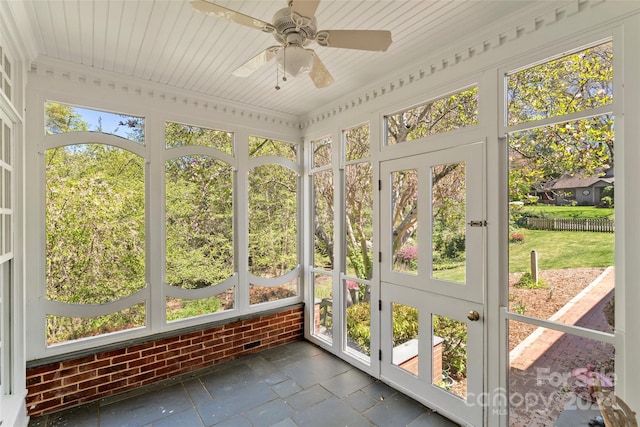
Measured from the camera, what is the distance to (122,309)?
283 cm

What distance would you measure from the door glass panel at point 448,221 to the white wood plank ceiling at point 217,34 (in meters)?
0.97

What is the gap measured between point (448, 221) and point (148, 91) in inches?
118

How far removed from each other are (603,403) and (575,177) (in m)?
1.20

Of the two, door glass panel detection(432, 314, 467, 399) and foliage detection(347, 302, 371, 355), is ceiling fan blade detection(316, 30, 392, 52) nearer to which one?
door glass panel detection(432, 314, 467, 399)

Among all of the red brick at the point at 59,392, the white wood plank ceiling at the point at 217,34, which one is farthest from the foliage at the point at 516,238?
the red brick at the point at 59,392

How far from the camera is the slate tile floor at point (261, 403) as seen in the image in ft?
7.80

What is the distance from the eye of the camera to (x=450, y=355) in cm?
247

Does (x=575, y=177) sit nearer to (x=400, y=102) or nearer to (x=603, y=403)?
(x=603, y=403)

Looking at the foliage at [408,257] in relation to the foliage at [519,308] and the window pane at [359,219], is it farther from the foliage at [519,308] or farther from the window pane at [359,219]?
the foliage at [519,308]

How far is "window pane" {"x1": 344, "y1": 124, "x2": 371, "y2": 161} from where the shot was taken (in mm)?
3211

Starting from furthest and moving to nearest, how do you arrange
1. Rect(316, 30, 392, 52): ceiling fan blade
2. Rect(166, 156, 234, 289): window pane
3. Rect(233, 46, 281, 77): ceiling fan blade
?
1. Rect(166, 156, 234, 289): window pane
2. Rect(233, 46, 281, 77): ceiling fan blade
3. Rect(316, 30, 392, 52): ceiling fan blade

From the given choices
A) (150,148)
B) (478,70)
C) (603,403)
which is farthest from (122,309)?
(478,70)

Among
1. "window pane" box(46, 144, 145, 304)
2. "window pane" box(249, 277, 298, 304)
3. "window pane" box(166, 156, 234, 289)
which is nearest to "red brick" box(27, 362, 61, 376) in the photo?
"window pane" box(46, 144, 145, 304)

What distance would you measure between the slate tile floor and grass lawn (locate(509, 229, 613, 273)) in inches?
55.0
